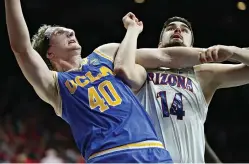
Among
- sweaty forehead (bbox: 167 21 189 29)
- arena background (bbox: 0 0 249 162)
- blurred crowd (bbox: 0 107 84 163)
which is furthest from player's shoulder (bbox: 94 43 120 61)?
blurred crowd (bbox: 0 107 84 163)

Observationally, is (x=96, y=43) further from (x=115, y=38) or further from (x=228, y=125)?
(x=228, y=125)

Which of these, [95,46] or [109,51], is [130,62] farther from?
[95,46]

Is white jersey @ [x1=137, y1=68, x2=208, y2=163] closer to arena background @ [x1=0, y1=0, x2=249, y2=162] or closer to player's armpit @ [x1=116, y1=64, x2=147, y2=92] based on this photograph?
player's armpit @ [x1=116, y1=64, x2=147, y2=92]

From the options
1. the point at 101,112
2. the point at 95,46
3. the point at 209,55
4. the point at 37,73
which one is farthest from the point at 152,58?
the point at 95,46

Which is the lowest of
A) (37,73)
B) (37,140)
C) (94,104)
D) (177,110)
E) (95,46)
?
(37,140)

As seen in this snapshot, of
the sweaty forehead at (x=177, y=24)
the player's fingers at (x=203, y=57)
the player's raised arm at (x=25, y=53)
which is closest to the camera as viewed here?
the player's raised arm at (x=25, y=53)

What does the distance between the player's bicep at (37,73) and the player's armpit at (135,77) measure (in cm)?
27

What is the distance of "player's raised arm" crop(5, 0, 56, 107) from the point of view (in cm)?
179

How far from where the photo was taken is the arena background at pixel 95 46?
4.91 m

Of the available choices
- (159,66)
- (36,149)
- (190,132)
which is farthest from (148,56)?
(36,149)

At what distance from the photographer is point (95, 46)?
525 cm

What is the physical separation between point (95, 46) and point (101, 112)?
346 centimetres

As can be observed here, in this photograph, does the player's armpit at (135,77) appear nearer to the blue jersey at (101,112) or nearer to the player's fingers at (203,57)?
the blue jersey at (101,112)

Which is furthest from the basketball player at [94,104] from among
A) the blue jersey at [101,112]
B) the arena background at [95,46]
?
the arena background at [95,46]
